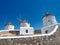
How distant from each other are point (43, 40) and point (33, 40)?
4.94ft

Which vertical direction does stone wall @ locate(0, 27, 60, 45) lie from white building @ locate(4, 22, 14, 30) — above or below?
below

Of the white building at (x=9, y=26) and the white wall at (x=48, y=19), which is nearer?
the white wall at (x=48, y=19)

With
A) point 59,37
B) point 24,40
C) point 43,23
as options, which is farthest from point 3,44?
point 43,23

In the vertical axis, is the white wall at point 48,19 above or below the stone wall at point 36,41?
above

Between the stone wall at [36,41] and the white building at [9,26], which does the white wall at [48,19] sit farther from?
the white building at [9,26]

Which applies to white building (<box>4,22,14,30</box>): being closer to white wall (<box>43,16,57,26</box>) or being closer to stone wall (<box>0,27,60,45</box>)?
white wall (<box>43,16,57,26</box>)

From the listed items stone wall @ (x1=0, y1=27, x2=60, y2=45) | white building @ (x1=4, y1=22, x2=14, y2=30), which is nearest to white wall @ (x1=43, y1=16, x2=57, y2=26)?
stone wall @ (x1=0, y1=27, x2=60, y2=45)

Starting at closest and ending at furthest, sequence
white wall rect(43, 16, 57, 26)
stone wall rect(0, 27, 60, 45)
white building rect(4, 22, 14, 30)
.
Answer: stone wall rect(0, 27, 60, 45), white wall rect(43, 16, 57, 26), white building rect(4, 22, 14, 30)

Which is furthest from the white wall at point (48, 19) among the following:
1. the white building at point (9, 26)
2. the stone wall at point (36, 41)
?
the white building at point (9, 26)

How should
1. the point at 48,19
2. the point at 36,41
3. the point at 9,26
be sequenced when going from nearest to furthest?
the point at 36,41
the point at 48,19
the point at 9,26

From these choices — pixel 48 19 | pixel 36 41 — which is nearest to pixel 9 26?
pixel 48 19

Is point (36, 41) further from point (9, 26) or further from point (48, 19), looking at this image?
point (9, 26)

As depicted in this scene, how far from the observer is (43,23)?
27.1 m

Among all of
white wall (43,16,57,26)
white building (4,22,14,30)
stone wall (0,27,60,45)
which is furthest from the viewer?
white building (4,22,14,30)
